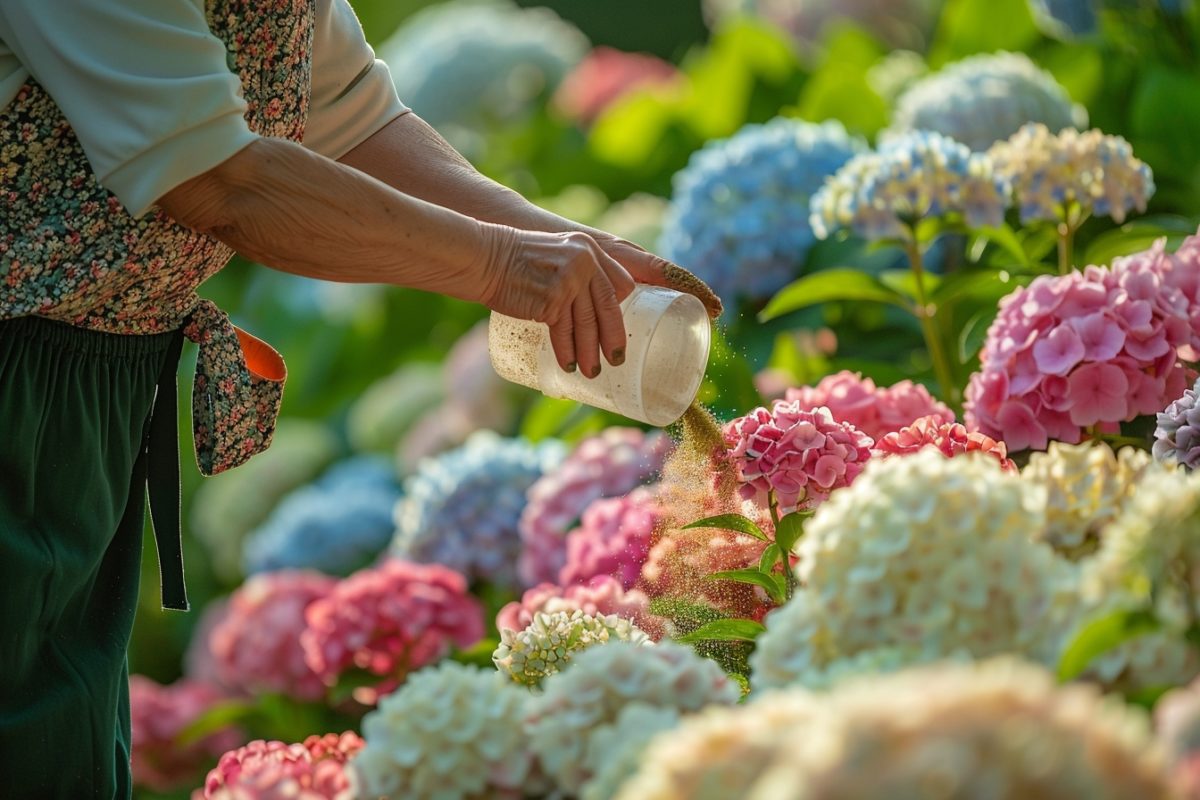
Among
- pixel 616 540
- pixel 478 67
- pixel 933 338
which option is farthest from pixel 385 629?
pixel 478 67

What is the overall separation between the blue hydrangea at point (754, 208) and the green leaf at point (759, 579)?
107cm

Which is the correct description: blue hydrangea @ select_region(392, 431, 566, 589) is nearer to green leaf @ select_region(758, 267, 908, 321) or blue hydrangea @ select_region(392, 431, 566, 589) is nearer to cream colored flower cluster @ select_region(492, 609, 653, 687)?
green leaf @ select_region(758, 267, 908, 321)

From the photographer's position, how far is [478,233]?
1.05 metres

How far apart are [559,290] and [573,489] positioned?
90 cm

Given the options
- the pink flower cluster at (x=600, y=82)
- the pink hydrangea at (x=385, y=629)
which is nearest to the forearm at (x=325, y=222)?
the pink hydrangea at (x=385, y=629)

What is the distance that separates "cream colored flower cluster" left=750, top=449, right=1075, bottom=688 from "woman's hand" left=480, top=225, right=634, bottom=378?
33cm

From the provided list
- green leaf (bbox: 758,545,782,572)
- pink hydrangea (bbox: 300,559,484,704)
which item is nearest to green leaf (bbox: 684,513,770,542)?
green leaf (bbox: 758,545,782,572)

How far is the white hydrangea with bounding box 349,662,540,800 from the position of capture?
78 cm

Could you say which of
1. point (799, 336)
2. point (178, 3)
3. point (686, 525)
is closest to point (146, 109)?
point (178, 3)

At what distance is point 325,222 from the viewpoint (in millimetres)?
999

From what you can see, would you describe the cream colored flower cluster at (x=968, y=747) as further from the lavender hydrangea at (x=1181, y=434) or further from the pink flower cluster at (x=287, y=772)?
the lavender hydrangea at (x=1181, y=434)

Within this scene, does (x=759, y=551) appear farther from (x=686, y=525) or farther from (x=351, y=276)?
(x=351, y=276)

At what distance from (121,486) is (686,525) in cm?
49

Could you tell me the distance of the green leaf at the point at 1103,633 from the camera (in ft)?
2.30
